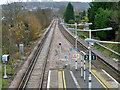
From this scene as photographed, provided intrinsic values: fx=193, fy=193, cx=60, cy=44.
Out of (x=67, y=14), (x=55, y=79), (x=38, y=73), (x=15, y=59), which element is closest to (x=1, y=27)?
(x=15, y=59)

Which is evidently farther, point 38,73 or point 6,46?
point 6,46

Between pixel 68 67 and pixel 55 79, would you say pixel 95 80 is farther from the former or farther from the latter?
pixel 68 67

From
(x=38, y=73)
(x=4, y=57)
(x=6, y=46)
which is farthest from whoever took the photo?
(x=6, y=46)

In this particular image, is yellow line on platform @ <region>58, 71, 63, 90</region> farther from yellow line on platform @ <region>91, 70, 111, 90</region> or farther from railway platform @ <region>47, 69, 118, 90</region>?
yellow line on platform @ <region>91, 70, 111, 90</region>

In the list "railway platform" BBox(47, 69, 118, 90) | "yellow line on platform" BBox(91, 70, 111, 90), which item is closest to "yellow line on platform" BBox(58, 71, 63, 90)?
"railway platform" BBox(47, 69, 118, 90)

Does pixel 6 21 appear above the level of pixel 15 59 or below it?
above

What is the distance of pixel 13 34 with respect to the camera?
18.3 meters

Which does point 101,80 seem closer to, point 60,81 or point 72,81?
point 72,81

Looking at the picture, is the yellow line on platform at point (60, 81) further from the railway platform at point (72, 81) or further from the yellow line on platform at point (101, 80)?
the yellow line on platform at point (101, 80)

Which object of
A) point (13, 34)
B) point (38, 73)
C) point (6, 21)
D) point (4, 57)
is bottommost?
point (38, 73)

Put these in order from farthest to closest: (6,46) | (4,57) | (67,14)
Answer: (67,14) < (6,46) < (4,57)

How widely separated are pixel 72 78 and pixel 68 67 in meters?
2.97

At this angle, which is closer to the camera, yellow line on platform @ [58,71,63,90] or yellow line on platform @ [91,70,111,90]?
yellow line on platform @ [91,70,111,90]

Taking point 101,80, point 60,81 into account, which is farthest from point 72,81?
point 101,80
